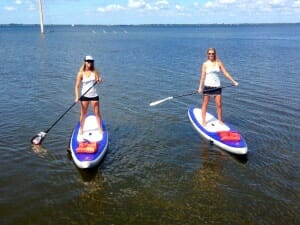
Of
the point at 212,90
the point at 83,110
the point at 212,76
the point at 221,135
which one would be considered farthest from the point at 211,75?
the point at 83,110

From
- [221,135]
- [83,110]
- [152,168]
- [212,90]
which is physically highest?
[212,90]

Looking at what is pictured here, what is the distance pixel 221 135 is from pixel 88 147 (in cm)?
415

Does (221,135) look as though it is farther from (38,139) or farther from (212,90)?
(38,139)

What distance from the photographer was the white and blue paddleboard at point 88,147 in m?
9.71

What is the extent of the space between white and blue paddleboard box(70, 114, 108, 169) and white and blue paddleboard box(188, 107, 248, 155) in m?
3.31

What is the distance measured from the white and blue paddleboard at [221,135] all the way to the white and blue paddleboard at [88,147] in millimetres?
3310

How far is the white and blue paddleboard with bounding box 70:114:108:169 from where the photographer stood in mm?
9711

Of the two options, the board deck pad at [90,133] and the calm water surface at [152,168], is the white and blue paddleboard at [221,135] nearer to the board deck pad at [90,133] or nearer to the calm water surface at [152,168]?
the calm water surface at [152,168]

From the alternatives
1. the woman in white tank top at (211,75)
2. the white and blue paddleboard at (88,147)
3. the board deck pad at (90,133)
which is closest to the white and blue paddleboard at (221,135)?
the woman in white tank top at (211,75)

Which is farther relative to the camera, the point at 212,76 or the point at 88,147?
the point at 212,76

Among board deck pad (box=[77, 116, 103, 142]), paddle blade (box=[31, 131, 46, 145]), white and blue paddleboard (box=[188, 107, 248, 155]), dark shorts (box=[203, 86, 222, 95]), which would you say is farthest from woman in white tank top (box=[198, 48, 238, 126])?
paddle blade (box=[31, 131, 46, 145])

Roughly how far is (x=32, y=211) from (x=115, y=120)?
7.04 metres

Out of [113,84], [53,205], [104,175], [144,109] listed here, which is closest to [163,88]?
[113,84]

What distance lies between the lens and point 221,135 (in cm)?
1164
